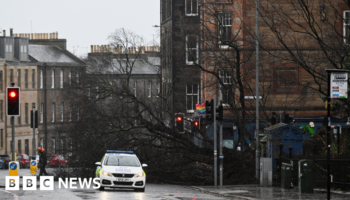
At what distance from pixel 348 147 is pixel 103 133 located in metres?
14.5

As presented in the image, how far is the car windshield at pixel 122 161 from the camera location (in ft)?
A: 77.1

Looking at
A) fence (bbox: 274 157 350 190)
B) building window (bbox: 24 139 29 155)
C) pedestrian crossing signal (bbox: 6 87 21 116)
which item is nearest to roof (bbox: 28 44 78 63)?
building window (bbox: 24 139 29 155)

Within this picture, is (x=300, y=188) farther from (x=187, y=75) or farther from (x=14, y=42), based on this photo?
(x=14, y=42)

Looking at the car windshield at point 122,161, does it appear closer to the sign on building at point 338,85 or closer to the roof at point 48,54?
the sign on building at point 338,85

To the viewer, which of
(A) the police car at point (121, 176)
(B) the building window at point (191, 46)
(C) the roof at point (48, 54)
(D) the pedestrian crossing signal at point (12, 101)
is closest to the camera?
(A) the police car at point (121, 176)

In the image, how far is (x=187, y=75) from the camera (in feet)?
148

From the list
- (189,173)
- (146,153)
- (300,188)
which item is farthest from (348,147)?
(146,153)

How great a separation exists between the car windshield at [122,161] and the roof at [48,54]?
61.9 metres

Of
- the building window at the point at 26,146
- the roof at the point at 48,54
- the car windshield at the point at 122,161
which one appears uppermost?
the roof at the point at 48,54

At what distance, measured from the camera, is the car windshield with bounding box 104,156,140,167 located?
23.5 m

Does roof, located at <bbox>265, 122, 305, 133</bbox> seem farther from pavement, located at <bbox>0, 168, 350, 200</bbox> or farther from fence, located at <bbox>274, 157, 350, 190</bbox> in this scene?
fence, located at <bbox>274, 157, 350, 190</bbox>

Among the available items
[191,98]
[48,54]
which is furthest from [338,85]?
[48,54]

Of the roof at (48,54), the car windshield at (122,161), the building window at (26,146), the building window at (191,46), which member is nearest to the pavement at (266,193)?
the car windshield at (122,161)

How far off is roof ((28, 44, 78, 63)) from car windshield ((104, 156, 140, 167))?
6189 centimetres
